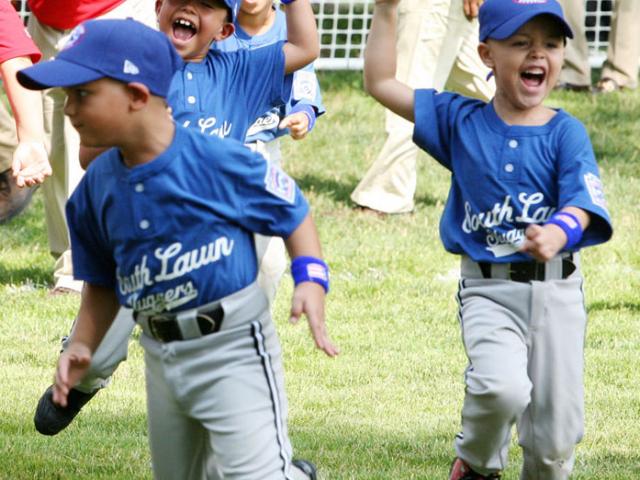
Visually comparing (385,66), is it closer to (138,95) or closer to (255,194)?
(255,194)

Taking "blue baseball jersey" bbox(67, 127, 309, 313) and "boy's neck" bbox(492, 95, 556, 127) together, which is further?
"boy's neck" bbox(492, 95, 556, 127)

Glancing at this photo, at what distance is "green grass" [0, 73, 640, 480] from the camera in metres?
5.56

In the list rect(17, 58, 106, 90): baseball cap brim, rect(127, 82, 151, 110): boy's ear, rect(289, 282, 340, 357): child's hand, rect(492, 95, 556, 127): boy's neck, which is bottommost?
rect(289, 282, 340, 357): child's hand

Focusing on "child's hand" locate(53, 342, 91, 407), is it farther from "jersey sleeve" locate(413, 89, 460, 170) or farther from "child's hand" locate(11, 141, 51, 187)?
"child's hand" locate(11, 141, 51, 187)

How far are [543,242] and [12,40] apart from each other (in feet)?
9.27

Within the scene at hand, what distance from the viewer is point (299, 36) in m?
5.47

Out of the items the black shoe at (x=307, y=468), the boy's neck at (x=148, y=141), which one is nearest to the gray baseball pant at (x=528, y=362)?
the black shoe at (x=307, y=468)

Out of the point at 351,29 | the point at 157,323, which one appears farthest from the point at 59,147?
the point at 351,29

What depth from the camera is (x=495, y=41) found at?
16.0 ft

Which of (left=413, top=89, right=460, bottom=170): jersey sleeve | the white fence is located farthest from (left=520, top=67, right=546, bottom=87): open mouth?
the white fence

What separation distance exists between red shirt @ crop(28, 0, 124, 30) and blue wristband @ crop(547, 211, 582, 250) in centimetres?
394

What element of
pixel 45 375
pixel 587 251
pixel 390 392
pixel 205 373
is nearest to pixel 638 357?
pixel 390 392

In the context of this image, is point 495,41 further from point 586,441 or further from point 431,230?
point 431,230

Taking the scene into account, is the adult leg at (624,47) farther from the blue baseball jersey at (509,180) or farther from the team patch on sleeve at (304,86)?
the blue baseball jersey at (509,180)
